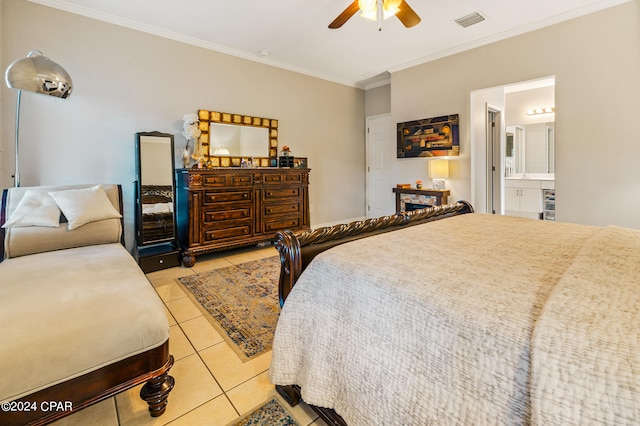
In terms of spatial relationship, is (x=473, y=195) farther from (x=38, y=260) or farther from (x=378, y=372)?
(x=38, y=260)

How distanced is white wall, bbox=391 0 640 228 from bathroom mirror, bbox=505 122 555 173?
1.96m

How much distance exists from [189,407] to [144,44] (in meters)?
4.02

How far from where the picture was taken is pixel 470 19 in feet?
11.6

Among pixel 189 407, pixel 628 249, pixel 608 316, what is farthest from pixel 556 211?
pixel 189 407

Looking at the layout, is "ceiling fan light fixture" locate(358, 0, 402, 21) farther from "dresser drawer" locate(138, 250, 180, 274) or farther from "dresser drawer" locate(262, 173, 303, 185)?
"dresser drawer" locate(138, 250, 180, 274)

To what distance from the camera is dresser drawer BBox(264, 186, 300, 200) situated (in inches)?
164

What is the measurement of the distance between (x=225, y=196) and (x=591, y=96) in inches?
176

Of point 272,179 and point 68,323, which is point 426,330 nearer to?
point 68,323

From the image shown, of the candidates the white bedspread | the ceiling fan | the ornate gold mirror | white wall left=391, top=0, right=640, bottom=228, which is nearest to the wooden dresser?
the ornate gold mirror

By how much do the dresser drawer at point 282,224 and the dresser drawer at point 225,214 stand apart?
330mm

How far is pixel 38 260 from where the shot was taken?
1.98 meters

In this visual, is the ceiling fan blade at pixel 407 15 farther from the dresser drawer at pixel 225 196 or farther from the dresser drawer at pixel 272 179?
the dresser drawer at pixel 225 196

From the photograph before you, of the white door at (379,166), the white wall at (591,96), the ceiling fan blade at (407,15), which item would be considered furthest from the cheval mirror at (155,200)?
the white wall at (591,96)

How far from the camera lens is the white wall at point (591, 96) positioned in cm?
314
